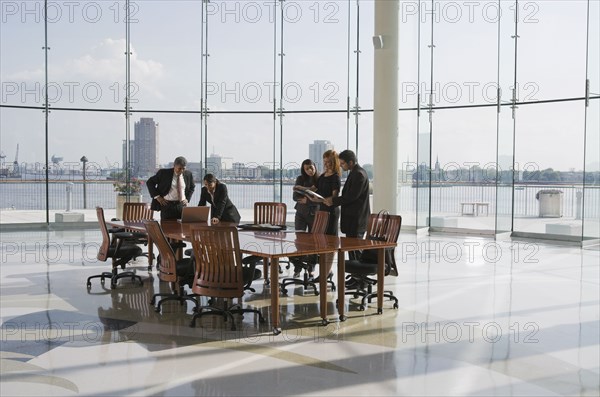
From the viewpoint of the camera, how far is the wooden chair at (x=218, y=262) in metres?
5.45

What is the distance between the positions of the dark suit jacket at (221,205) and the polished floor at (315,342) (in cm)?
94

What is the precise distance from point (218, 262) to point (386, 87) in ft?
19.1

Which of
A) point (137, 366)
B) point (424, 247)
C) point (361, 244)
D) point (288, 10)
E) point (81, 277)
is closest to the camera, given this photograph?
point (137, 366)

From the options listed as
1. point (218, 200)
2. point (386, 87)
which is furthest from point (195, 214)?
point (386, 87)

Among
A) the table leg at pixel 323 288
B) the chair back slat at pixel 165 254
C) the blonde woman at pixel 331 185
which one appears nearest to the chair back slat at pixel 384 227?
the blonde woman at pixel 331 185

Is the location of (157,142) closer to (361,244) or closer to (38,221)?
(38,221)

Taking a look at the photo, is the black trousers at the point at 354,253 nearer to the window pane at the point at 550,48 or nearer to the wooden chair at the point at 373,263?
the wooden chair at the point at 373,263

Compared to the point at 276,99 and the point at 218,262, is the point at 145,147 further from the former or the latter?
the point at 218,262

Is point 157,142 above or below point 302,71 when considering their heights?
below

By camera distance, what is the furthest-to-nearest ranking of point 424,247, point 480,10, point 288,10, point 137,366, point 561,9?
point 288,10 → point 480,10 → point 561,9 → point 424,247 → point 137,366

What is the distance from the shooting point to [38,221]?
1438 centimetres

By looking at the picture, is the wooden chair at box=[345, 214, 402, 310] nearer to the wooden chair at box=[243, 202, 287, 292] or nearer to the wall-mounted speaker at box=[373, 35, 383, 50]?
the wooden chair at box=[243, 202, 287, 292]

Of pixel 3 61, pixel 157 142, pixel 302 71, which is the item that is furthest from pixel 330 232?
pixel 3 61

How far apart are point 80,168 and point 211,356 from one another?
11.5 metres
